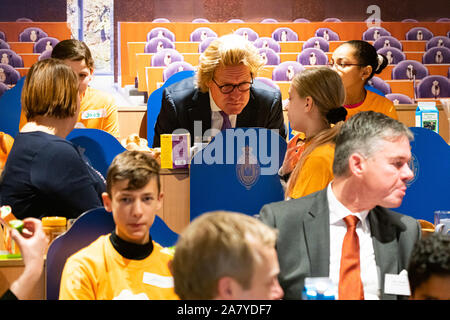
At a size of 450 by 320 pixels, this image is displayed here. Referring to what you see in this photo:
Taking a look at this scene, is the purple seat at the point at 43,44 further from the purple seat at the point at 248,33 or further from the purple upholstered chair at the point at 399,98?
the purple upholstered chair at the point at 399,98

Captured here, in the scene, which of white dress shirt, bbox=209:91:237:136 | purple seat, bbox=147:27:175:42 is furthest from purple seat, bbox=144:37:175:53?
white dress shirt, bbox=209:91:237:136

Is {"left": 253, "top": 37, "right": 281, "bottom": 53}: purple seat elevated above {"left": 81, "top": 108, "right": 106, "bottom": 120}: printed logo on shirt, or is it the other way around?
{"left": 253, "top": 37, "right": 281, "bottom": 53}: purple seat

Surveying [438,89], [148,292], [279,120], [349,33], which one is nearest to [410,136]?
[148,292]

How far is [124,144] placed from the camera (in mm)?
3691

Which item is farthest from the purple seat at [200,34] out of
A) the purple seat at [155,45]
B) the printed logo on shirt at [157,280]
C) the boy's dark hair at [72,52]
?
the printed logo on shirt at [157,280]

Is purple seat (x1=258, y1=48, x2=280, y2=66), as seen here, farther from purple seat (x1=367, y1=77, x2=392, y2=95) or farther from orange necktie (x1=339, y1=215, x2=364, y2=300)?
orange necktie (x1=339, y1=215, x2=364, y2=300)

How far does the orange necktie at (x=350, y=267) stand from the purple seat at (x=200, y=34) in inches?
271

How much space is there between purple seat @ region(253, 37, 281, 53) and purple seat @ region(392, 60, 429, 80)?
61.1 inches

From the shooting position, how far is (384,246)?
2.01 m

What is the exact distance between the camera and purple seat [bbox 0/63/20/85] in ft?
22.5

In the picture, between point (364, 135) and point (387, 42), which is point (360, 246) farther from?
point (387, 42)

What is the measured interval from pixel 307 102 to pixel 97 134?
46.6 inches

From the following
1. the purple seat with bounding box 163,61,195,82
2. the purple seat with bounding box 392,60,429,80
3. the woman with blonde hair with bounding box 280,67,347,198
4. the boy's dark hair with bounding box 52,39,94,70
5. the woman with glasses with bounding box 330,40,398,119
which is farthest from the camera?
the purple seat with bounding box 392,60,429,80
